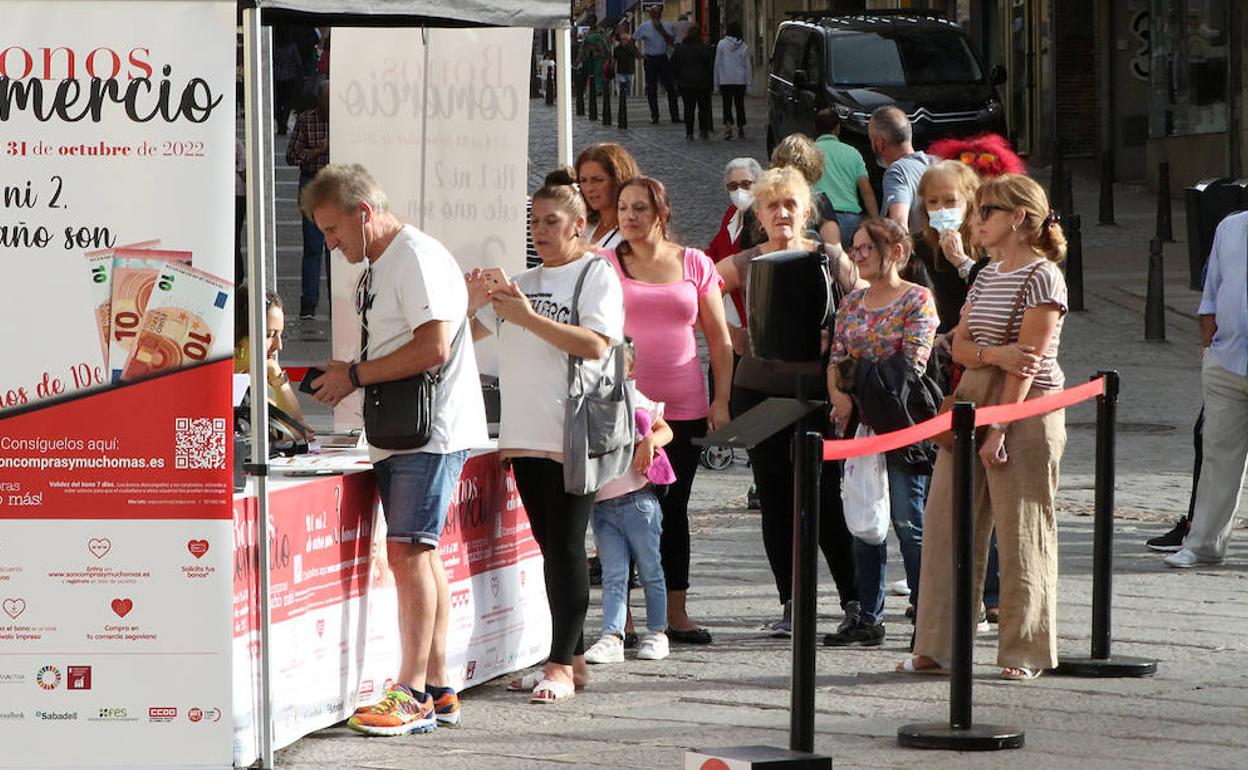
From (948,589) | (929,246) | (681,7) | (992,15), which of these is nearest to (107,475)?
(948,589)

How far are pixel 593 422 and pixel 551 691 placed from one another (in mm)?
881

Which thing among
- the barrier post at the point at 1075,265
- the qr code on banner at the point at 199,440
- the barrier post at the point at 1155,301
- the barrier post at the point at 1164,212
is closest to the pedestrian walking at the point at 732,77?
the barrier post at the point at 1164,212

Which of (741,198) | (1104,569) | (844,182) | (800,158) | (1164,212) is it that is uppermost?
(1164,212)

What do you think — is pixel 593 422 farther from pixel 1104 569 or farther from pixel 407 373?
pixel 1104 569

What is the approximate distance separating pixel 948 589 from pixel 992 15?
2984cm

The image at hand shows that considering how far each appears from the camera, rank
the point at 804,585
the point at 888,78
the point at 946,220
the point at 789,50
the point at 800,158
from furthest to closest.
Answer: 1. the point at 789,50
2. the point at 888,78
3. the point at 800,158
4. the point at 946,220
5. the point at 804,585

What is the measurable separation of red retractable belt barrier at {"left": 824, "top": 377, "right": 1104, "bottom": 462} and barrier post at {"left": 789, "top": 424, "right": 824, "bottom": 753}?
266mm

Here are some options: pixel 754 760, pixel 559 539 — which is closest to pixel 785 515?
pixel 559 539

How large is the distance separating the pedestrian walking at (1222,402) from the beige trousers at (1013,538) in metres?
2.14

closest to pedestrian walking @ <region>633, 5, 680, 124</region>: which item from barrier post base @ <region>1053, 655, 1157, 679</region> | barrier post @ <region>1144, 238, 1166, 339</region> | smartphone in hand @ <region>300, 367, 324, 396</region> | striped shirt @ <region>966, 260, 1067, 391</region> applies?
barrier post @ <region>1144, 238, 1166, 339</region>

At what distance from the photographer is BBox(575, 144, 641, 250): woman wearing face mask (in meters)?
8.01

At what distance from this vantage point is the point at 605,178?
26.3 feet

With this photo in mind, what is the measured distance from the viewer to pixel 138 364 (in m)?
5.48

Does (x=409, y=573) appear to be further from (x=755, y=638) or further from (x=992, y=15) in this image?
Answer: (x=992, y=15)
